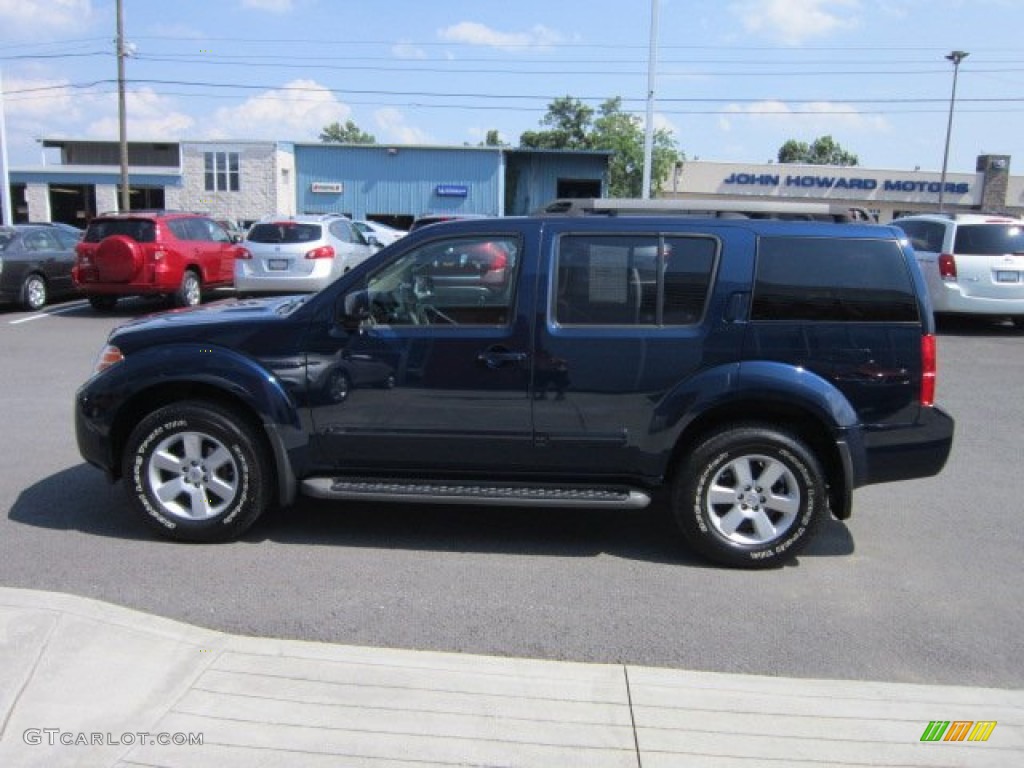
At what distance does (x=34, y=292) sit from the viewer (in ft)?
52.2

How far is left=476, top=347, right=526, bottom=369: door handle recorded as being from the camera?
4.76 metres

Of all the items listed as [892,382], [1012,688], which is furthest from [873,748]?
[892,382]

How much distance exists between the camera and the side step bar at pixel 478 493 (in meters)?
4.77

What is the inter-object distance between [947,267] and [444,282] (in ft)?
35.3

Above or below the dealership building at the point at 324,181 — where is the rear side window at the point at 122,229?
below

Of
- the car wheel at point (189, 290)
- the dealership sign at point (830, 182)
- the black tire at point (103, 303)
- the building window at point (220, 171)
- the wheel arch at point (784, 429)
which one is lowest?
the black tire at point (103, 303)

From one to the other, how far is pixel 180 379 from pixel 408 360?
128 cm

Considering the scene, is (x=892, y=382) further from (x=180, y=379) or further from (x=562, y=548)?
(x=180, y=379)

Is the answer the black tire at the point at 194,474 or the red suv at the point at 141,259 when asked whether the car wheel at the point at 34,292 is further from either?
the black tire at the point at 194,474

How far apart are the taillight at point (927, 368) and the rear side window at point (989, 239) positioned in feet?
31.9

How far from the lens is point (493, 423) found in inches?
190

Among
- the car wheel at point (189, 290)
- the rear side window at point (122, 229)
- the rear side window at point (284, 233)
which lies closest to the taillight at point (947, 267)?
the rear side window at point (284, 233)
